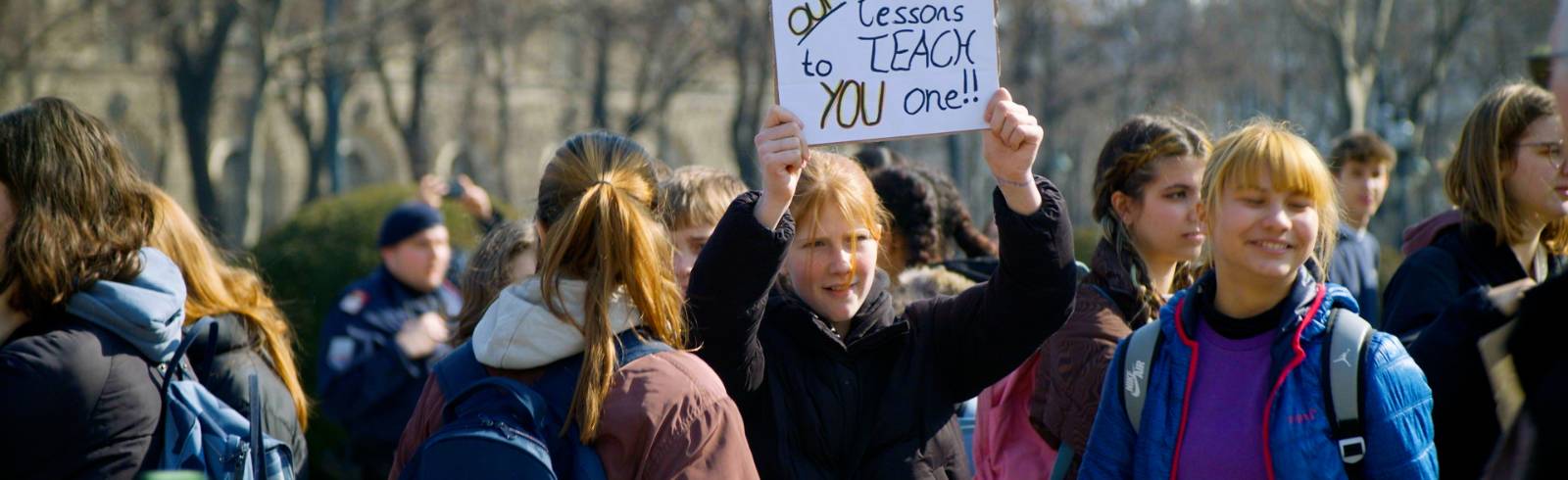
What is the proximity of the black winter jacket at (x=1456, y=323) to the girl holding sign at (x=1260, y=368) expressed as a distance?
92mm

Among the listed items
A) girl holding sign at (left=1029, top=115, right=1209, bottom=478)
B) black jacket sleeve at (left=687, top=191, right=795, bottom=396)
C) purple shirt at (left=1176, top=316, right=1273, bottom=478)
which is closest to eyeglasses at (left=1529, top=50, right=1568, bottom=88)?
purple shirt at (left=1176, top=316, right=1273, bottom=478)

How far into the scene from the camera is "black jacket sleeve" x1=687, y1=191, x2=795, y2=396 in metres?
3.22

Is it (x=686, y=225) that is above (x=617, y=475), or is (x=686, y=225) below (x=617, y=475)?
above

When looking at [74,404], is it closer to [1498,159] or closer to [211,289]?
[211,289]

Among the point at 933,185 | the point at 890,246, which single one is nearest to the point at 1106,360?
the point at 890,246

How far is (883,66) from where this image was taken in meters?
3.38

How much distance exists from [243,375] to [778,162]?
5.50 ft

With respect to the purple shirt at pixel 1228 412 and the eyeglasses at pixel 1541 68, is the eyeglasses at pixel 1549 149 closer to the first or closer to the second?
the purple shirt at pixel 1228 412

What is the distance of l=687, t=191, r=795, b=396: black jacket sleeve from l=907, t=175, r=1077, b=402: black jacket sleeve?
0.48 meters

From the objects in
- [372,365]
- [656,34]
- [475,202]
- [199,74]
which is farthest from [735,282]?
[656,34]

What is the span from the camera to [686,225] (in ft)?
13.5

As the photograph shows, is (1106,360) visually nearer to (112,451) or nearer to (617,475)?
(617,475)

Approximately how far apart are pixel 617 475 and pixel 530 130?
42.2 m

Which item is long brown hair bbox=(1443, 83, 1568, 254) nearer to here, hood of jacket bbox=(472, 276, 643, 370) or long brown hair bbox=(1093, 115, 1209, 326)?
long brown hair bbox=(1093, 115, 1209, 326)
